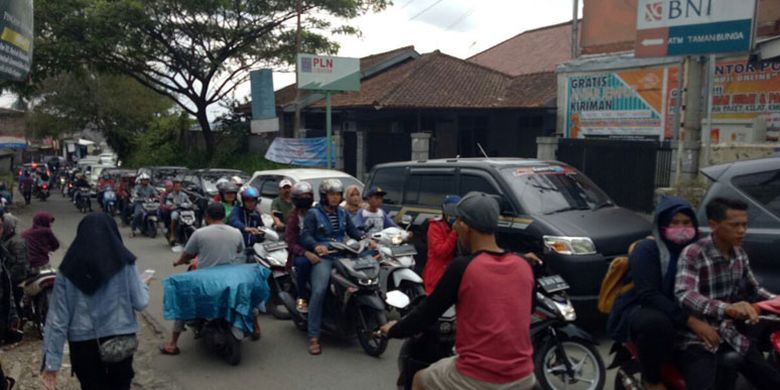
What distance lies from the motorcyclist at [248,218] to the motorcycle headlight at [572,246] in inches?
145

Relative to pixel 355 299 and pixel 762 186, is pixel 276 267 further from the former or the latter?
pixel 762 186

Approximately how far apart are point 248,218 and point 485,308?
5900mm

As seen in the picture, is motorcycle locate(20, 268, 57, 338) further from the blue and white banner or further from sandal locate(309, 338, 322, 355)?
the blue and white banner

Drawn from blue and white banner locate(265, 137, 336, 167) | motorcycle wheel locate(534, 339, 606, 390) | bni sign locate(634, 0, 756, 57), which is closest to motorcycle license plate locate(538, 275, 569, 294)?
motorcycle wheel locate(534, 339, 606, 390)

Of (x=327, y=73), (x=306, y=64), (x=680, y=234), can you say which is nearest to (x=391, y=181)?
(x=680, y=234)

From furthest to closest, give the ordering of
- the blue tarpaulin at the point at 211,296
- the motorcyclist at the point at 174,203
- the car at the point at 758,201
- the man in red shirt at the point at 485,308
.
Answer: the motorcyclist at the point at 174,203
the blue tarpaulin at the point at 211,296
the car at the point at 758,201
the man in red shirt at the point at 485,308

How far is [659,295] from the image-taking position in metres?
3.74

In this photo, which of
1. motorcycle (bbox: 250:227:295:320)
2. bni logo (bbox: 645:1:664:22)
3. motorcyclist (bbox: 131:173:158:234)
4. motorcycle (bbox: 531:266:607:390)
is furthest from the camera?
motorcyclist (bbox: 131:173:158:234)

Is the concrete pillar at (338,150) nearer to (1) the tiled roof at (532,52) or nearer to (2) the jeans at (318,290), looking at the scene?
(1) the tiled roof at (532,52)

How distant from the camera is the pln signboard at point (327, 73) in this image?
18.0 m

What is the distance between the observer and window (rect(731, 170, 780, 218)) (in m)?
Result: 5.34

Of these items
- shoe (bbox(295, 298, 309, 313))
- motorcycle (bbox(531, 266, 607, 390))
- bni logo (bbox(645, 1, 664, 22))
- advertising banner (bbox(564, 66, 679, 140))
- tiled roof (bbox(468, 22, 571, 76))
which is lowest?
shoe (bbox(295, 298, 309, 313))

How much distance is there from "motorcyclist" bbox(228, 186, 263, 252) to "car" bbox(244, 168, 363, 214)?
355 cm

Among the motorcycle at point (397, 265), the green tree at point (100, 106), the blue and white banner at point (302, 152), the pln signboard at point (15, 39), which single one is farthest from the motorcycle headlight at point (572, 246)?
the green tree at point (100, 106)
